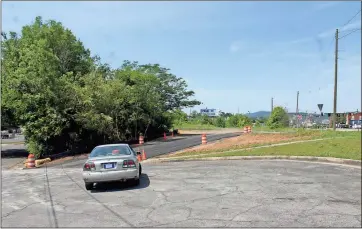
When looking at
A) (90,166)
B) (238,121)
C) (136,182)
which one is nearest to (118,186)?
(136,182)

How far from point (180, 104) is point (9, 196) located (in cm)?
4446

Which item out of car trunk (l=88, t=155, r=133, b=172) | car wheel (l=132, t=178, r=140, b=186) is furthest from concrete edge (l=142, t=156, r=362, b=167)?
car trunk (l=88, t=155, r=133, b=172)

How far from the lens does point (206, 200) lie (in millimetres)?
8383

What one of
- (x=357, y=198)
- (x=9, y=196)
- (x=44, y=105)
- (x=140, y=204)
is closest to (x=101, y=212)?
(x=140, y=204)

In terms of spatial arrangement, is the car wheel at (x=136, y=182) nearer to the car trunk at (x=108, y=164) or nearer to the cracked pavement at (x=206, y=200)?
the cracked pavement at (x=206, y=200)

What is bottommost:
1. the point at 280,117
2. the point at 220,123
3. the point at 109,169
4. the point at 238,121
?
the point at 109,169

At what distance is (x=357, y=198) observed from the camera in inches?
309

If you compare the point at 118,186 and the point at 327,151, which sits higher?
the point at 327,151

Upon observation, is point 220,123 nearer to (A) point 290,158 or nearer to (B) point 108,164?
(A) point 290,158

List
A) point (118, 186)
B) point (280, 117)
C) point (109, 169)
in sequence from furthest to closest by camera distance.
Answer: point (280, 117) < point (118, 186) < point (109, 169)

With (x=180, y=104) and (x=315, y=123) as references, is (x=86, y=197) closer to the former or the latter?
(x=315, y=123)

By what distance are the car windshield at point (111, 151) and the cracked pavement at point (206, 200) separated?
1.00 m

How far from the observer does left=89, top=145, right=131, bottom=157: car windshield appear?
37.6ft

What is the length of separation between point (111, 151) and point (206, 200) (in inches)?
171
